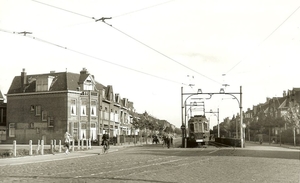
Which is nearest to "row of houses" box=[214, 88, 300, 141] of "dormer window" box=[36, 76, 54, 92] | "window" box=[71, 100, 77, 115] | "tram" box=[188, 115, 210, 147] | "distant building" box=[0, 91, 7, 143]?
"tram" box=[188, 115, 210, 147]

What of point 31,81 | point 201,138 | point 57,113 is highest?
point 31,81

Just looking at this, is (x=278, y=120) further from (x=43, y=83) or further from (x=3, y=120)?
(x=3, y=120)

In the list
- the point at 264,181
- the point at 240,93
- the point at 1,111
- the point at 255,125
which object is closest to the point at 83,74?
the point at 1,111

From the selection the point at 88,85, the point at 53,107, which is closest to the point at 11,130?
the point at 53,107

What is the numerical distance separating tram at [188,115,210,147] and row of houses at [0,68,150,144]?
13.1 metres

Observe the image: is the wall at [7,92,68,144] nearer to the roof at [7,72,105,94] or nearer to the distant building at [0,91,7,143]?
the roof at [7,72,105,94]

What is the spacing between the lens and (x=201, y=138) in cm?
4844

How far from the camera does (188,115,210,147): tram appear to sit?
159 feet

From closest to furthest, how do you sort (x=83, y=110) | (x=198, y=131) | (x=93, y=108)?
(x=198, y=131) < (x=83, y=110) < (x=93, y=108)

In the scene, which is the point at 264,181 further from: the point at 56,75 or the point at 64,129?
the point at 56,75

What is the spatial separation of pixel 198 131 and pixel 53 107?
21720 millimetres

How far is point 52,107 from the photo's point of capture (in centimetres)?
5475

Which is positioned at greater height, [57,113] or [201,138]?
[57,113]

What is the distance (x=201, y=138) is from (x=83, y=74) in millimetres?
22104
